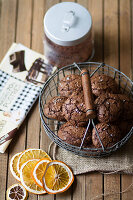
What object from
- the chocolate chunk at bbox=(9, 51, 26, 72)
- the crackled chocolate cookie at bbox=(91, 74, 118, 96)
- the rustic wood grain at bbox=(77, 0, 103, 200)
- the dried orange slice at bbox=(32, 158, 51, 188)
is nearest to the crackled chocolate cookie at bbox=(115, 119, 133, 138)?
the crackled chocolate cookie at bbox=(91, 74, 118, 96)

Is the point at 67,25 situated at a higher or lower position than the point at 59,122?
higher

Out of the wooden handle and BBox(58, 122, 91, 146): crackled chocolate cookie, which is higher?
the wooden handle

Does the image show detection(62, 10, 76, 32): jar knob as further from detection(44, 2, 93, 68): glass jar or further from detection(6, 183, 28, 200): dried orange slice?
detection(6, 183, 28, 200): dried orange slice

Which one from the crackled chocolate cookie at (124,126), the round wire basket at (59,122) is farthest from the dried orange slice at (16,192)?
the crackled chocolate cookie at (124,126)

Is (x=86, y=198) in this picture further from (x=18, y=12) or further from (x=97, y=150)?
(x=18, y=12)

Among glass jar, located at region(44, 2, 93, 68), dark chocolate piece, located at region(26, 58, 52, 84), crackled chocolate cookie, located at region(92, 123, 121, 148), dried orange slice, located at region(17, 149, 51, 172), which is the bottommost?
dried orange slice, located at region(17, 149, 51, 172)

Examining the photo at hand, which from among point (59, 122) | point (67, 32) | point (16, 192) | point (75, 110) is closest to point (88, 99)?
point (75, 110)

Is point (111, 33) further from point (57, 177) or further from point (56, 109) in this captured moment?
point (57, 177)
